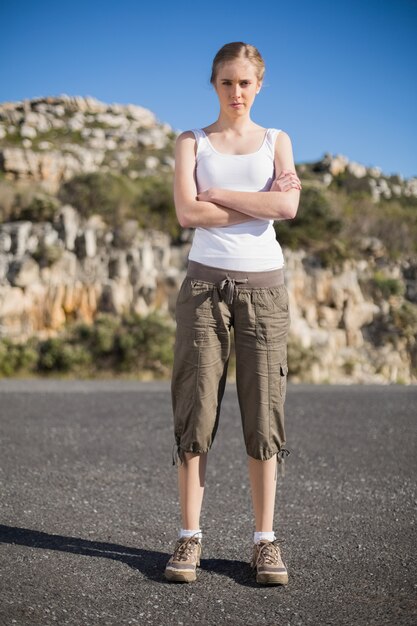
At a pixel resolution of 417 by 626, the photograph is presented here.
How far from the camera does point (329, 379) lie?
Answer: 15539mm

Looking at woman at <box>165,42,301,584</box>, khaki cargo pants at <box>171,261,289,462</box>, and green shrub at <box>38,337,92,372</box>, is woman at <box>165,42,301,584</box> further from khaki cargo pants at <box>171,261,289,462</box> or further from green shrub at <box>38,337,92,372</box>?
green shrub at <box>38,337,92,372</box>

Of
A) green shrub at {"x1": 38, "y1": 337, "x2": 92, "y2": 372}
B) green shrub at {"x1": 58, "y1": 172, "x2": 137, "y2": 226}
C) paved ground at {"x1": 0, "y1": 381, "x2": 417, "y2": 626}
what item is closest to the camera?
paved ground at {"x1": 0, "y1": 381, "x2": 417, "y2": 626}

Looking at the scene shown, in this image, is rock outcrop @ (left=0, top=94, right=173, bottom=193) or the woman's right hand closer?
the woman's right hand

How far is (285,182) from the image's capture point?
118 inches

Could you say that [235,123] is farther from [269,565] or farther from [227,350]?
[269,565]

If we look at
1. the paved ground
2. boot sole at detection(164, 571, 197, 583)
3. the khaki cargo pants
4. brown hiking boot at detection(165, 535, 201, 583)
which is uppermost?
the khaki cargo pants

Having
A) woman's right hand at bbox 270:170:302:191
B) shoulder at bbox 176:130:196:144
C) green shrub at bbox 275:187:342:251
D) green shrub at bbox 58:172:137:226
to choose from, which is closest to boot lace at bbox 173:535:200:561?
woman's right hand at bbox 270:170:302:191

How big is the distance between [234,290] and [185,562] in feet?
3.98

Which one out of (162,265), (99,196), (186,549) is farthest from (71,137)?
(186,549)

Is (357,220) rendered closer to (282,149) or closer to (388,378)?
(388,378)

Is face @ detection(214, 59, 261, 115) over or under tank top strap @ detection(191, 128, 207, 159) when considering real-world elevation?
over

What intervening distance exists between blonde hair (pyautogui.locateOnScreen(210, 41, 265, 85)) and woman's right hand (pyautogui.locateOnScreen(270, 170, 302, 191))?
0.48 meters

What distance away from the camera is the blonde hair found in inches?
120

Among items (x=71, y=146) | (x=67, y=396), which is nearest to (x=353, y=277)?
(x=67, y=396)
